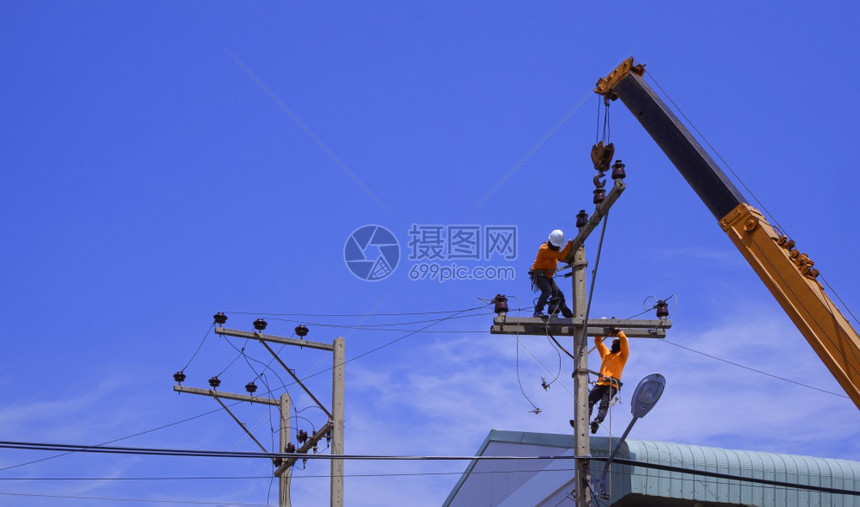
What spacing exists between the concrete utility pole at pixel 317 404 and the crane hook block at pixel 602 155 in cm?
745

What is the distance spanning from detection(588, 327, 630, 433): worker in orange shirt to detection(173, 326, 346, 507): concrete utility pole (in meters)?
5.72

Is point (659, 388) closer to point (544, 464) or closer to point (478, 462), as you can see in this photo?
point (544, 464)

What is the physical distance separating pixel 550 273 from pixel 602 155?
207 cm

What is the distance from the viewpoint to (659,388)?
53.0 feet

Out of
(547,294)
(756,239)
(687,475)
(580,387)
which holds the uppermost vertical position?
(547,294)

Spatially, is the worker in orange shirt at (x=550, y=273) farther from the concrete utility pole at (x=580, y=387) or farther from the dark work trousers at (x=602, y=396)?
the dark work trousers at (x=602, y=396)

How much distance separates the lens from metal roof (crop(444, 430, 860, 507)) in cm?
2091

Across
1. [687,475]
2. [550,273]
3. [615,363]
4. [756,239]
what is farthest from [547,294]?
[687,475]

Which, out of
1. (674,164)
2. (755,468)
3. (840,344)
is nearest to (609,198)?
(674,164)

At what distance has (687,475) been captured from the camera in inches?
840

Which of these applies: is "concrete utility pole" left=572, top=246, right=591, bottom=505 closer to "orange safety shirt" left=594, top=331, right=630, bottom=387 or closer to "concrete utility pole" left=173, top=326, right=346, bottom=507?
"orange safety shirt" left=594, top=331, right=630, bottom=387

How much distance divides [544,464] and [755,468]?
398 cm

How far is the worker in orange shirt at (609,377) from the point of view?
58.9 feet

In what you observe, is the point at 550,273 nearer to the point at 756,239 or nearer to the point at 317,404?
the point at 756,239
